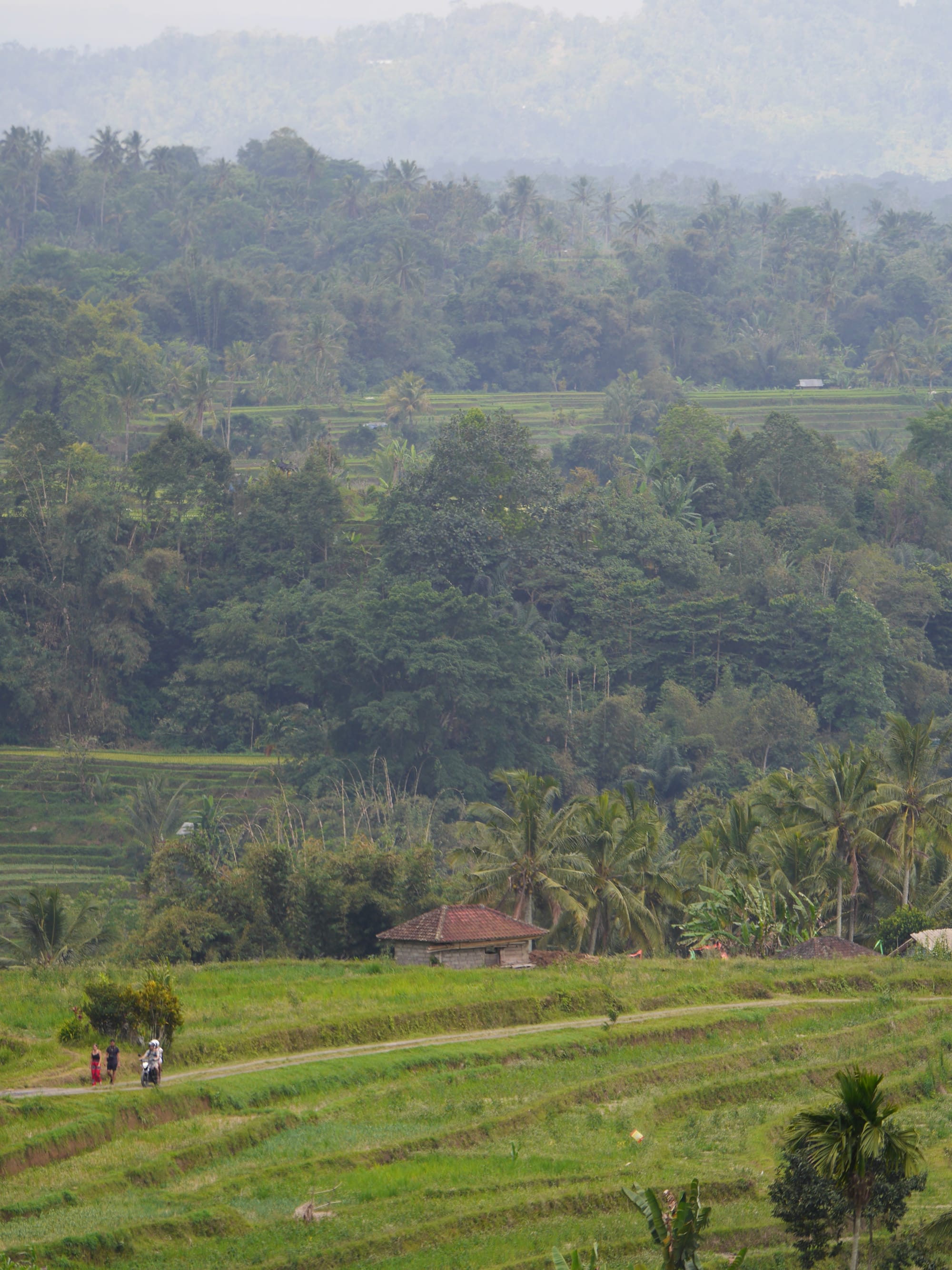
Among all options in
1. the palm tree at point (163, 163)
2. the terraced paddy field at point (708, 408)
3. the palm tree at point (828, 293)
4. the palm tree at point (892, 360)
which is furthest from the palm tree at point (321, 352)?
the palm tree at point (163, 163)

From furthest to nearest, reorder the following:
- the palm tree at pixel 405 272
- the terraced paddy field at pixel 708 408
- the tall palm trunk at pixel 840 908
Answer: the palm tree at pixel 405 272 < the terraced paddy field at pixel 708 408 < the tall palm trunk at pixel 840 908

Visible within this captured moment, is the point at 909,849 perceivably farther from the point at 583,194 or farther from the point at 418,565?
the point at 583,194

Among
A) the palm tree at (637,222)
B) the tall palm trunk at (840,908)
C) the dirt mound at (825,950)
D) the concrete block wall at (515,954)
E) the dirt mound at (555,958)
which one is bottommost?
the tall palm trunk at (840,908)

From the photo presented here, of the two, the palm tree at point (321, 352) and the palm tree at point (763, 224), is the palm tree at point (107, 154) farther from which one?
the palm tree at point (763, 224)

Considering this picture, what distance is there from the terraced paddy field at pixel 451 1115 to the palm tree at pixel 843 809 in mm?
8888

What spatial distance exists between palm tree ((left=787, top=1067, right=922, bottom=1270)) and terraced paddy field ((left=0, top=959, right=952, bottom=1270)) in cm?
299

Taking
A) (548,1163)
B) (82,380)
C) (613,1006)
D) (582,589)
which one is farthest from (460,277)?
(548,1163)

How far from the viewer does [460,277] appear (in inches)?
5305

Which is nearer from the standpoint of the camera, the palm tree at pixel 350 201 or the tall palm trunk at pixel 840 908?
the tall palm trunk at pixel 840 908

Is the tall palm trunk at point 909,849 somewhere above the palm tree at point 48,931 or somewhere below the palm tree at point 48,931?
above

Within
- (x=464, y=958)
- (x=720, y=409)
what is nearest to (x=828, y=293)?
(x=720, y=409)

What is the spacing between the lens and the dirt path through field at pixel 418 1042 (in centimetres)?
2562

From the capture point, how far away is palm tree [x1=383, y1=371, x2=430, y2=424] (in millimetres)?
104562

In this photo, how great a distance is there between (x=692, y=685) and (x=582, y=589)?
21.5ft
